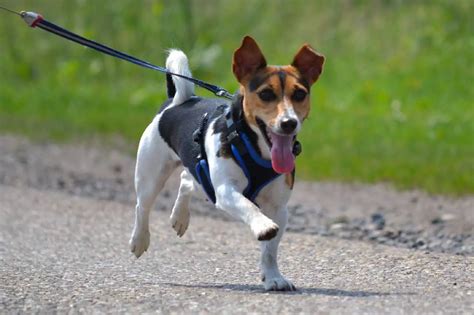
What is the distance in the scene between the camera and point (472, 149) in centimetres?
1500

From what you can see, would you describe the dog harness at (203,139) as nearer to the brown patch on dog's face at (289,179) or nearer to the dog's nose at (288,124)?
the brown patch on dog's face at (289,179)

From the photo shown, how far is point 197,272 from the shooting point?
28.2 feet

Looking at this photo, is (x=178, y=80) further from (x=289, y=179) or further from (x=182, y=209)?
(x=289, y=179)

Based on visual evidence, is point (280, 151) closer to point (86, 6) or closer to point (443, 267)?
point (443, 267)

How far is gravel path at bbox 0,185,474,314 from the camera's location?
22.8 ft

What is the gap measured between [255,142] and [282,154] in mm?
271

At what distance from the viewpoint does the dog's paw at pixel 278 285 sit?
737cm

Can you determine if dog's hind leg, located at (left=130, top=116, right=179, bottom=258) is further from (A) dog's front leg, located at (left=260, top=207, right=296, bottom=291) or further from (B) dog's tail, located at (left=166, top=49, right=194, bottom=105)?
(A) dog's front leg, located at (left=260, top=207, right=296, bottom=291)

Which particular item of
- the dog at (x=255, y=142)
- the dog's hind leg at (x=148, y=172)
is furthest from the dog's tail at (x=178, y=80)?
the dog at (x=255, y=142)

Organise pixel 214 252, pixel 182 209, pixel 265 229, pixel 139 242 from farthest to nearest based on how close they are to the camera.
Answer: pixel 214 252 < pixel 182 209 < pixel 139 242 < pixel 265 229

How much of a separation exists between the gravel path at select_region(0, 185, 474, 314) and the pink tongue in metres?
0.70

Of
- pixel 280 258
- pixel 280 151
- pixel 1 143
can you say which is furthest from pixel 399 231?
pixel 1 143

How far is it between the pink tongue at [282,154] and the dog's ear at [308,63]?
0.49 metres

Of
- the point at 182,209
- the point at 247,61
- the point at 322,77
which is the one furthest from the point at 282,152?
the point at 322,77
